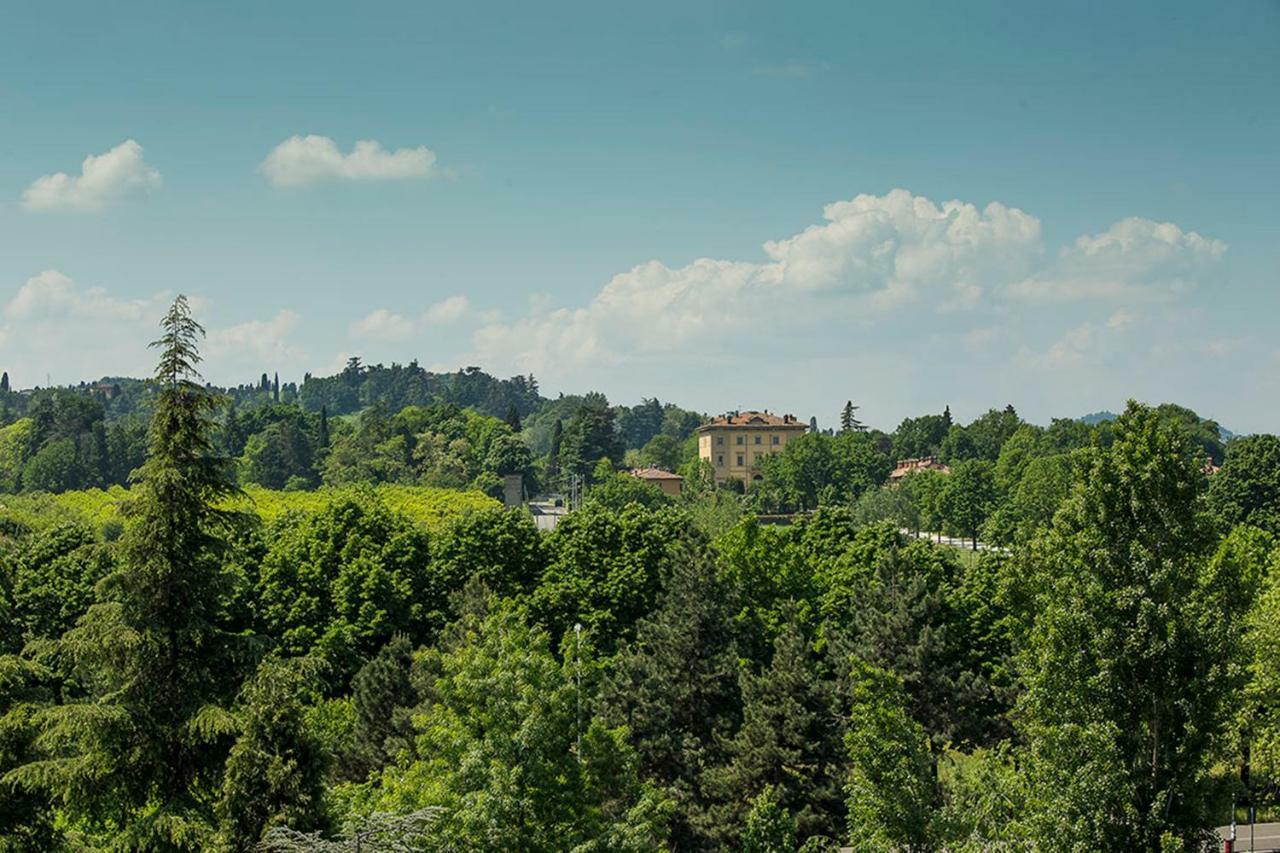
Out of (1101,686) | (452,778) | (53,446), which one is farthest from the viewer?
(53,446)

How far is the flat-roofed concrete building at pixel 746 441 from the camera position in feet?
546

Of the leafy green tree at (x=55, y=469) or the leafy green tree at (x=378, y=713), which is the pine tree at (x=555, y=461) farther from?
the leafy green tree at (x=378, y=713)

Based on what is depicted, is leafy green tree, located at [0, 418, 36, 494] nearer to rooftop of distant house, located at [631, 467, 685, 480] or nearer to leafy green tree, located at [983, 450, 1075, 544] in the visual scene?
rooftop of distant house, located at [631, 467, 685, 480]

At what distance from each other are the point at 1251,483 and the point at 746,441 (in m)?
94.2

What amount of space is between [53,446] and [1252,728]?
138m

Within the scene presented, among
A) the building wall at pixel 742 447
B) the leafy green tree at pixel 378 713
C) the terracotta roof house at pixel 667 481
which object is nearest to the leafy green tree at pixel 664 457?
the building wall at pixel 742 447

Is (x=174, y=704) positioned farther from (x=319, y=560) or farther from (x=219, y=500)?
(x=319, y=560)

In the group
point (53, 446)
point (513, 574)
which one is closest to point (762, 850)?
point (513, 574)

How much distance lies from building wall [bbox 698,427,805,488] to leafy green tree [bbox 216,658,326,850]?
489ft

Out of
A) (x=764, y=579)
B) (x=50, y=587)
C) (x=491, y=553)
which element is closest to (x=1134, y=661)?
(x=764, y=579)

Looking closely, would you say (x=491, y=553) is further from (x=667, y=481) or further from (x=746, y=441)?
(x=746, y=441)

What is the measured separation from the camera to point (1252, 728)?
2947 centimetres

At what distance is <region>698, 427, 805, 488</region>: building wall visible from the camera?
166 meters

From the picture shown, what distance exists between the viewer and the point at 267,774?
1742 cm
